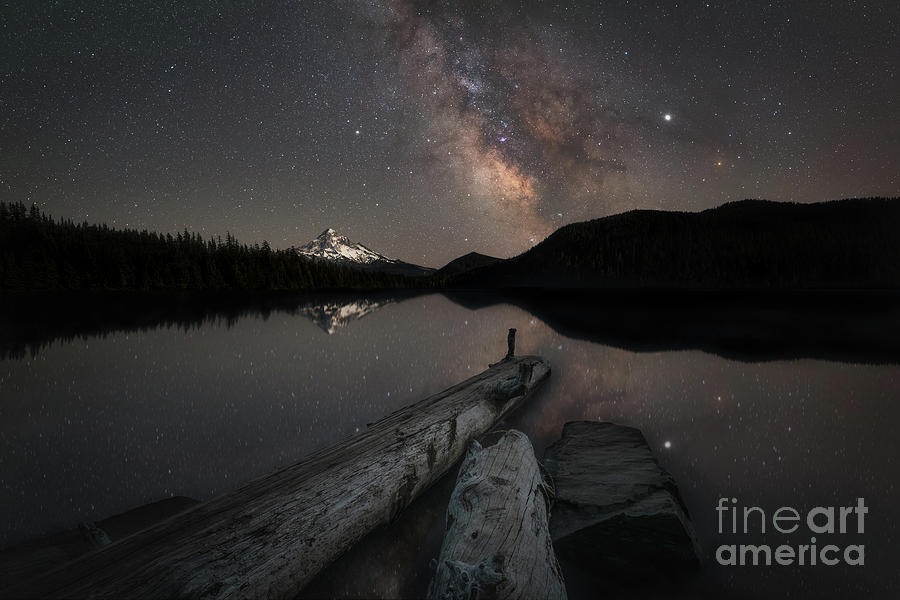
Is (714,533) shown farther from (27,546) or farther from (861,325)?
(861,325)

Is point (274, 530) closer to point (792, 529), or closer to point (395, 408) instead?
point (395, 408)

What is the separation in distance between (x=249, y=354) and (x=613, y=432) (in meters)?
14.6

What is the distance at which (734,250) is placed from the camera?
109500 millimetres

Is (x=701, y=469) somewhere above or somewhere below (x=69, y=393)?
below

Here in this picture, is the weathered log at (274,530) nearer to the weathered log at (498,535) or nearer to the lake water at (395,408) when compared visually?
the lake water at (395,408)

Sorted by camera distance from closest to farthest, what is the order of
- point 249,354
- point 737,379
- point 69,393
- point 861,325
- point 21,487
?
point 21,487 < point 69,393 < point 737,379 < point 249,354 < point 861,325

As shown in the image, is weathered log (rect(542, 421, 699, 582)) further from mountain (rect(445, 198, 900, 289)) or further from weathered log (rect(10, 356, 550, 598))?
mountain (rect(445, 198, 900, 289))

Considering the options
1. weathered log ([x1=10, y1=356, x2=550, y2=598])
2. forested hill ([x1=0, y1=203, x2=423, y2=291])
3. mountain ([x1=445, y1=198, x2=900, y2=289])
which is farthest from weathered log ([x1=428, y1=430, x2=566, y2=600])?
mountain ([x1=445, y1=198, x2=900, y2=289])

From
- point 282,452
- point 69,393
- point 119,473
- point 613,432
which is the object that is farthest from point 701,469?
point 69,393

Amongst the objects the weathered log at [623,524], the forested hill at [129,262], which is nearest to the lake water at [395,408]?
the weathered log at [623,524]

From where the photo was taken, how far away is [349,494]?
3.70 m

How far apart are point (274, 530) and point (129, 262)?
8708 cm

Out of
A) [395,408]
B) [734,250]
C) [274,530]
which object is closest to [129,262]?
[395,408]

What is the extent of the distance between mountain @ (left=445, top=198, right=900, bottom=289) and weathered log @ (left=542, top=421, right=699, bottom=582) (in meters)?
131
